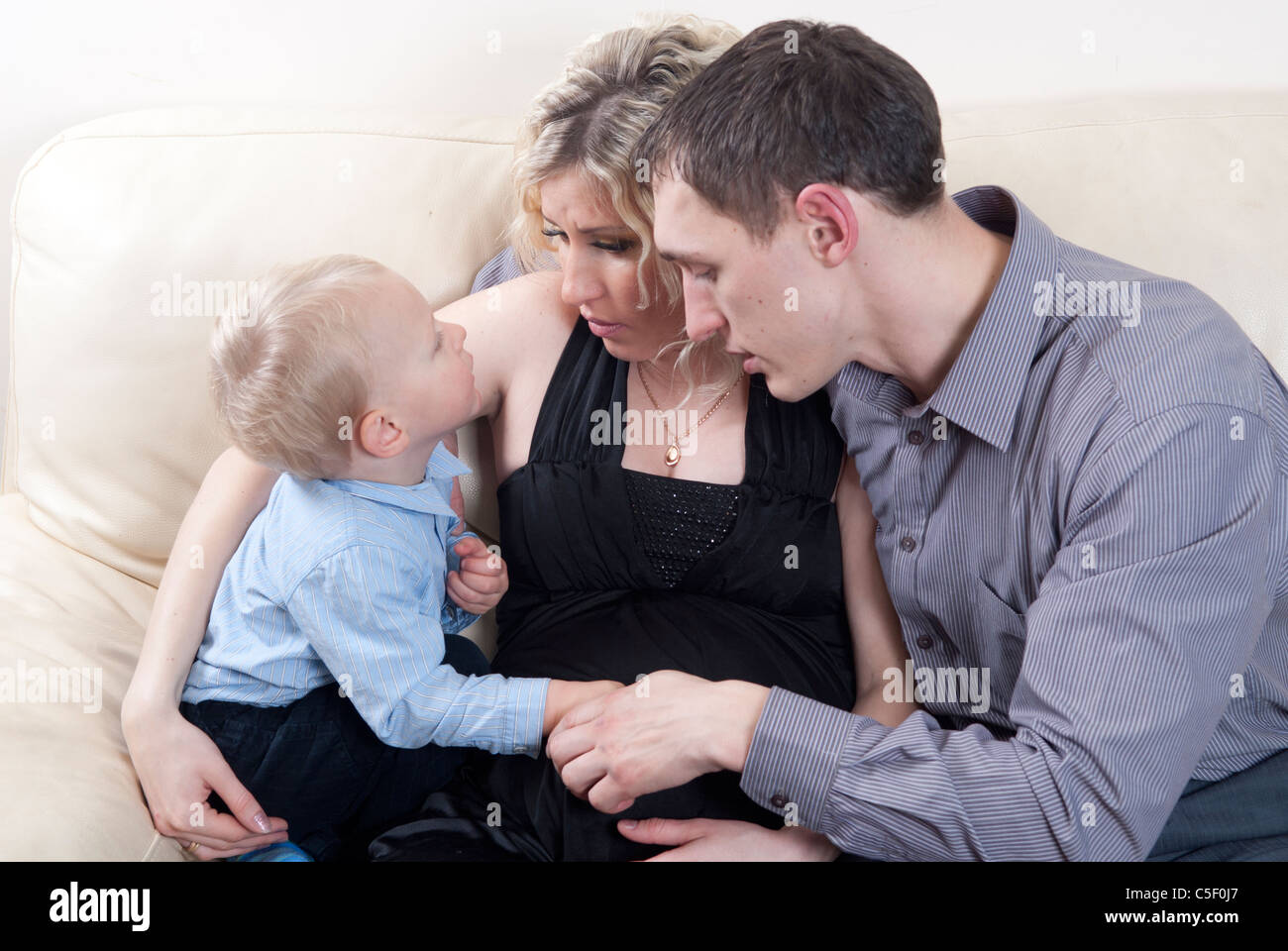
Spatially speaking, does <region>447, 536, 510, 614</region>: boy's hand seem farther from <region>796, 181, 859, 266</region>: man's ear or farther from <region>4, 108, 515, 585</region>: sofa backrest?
<region>796, 181, 859, 266</region>: man's ear

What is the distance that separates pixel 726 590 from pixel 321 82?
1.09 meters

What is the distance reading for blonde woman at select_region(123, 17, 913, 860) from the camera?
1.33 metres

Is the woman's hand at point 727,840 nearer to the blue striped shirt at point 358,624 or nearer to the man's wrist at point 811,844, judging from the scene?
the man's wrist at point 811,844

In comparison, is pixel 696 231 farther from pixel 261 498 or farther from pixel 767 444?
pixel 261 498

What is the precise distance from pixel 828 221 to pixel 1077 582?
0.43m

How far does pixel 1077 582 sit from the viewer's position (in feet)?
3.40

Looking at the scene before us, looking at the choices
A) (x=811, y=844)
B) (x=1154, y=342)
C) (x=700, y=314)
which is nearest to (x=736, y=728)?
(x=811, y=844)

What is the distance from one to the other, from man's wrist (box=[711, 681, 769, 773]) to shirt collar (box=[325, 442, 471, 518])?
0.41m

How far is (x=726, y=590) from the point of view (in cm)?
142

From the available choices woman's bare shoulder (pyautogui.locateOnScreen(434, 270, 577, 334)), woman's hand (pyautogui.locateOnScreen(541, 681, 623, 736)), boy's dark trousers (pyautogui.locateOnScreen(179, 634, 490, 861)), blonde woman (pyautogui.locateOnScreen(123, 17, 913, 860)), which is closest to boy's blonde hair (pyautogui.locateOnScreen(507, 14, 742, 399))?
blonde woman (pyautogui.locateOnScreen(123, 17, 913, 860))

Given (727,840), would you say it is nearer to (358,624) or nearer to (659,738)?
(659,738)

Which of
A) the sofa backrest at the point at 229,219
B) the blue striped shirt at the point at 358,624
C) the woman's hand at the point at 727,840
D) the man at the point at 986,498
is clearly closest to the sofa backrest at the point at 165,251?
the sofa backrest at the point at 229,219
